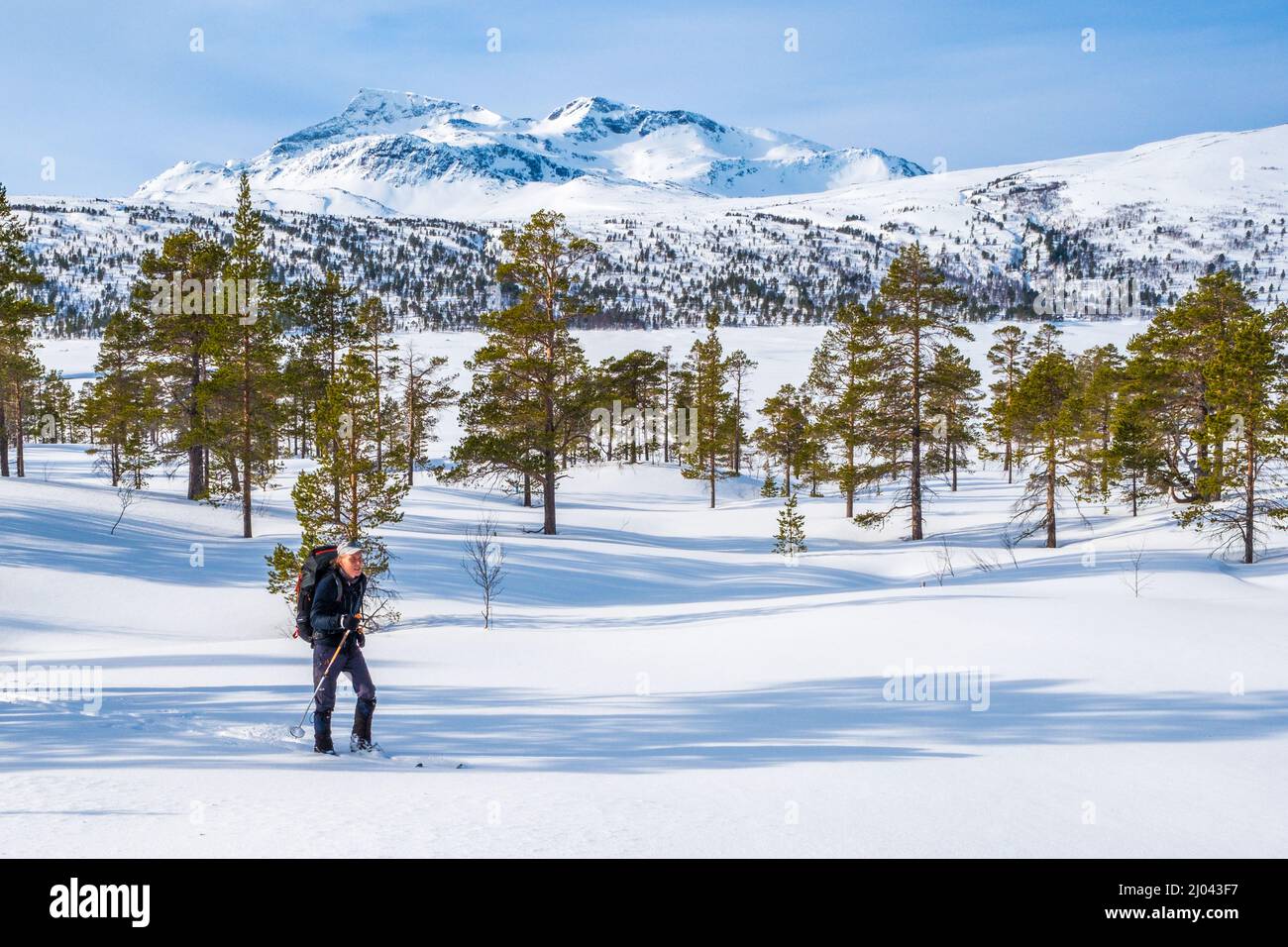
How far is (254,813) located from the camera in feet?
15.9

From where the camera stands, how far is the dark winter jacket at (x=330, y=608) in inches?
273

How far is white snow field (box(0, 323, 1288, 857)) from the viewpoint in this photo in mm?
4859

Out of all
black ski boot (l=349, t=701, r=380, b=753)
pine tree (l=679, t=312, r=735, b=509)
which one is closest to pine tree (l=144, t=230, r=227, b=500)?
black ski boot (l=349, t=701, r=380, b=753)

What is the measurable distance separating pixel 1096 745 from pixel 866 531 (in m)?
29.3

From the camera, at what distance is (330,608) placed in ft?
22.9

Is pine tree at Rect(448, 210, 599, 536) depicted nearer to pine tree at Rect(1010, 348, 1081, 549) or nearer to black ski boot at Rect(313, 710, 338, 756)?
pine tree at Rect(1010, 348, 1081, 549)

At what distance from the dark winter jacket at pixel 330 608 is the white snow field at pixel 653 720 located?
1047 millimetres

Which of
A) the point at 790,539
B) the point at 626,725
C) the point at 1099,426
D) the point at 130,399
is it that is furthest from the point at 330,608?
the point at 1099,426

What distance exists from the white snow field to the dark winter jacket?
1.05 meters

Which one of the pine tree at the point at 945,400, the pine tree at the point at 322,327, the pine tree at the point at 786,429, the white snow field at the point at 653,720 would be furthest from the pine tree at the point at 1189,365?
the pine tree at the point at 322,327

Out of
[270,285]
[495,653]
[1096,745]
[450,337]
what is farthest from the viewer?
[450,337]

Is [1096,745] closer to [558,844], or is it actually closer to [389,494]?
[558,844]

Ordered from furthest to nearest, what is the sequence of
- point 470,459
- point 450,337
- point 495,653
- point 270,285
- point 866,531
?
1. point 450,337
2. point 866,531
3. point 470,459
4. point 270,285
5. point 495,653

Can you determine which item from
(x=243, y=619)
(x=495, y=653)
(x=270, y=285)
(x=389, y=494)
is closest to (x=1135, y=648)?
(x=495, y=653)
